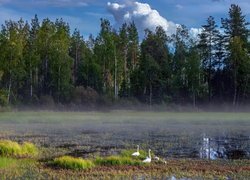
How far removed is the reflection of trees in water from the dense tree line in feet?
148

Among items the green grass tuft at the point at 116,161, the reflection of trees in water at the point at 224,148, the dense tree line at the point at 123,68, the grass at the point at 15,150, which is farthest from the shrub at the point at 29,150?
the dense tree line at the point at 123,68

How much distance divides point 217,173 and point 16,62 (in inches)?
2476

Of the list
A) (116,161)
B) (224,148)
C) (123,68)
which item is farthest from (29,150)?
(123,68)

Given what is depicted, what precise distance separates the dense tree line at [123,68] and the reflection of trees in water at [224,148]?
148 feet

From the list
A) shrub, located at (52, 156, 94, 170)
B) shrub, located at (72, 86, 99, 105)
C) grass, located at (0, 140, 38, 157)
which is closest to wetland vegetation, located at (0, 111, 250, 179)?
shrub, located at (52, 156, 94, 170)

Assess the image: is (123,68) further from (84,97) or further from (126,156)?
(126,156)

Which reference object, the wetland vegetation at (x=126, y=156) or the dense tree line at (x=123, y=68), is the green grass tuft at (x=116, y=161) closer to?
the wetland vegetation at (x=126, y=156)

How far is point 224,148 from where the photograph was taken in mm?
31484

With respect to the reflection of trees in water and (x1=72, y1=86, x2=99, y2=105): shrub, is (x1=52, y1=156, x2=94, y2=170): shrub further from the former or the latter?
(x1=72, y1=86, x2=99, y2=105): shrub

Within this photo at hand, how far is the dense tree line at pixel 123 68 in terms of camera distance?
81.0 metres

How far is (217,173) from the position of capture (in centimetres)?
2094

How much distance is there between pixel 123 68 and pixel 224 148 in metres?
63.1

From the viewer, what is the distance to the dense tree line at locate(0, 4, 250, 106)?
81000 mm

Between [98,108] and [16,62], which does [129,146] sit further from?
[16,62]
